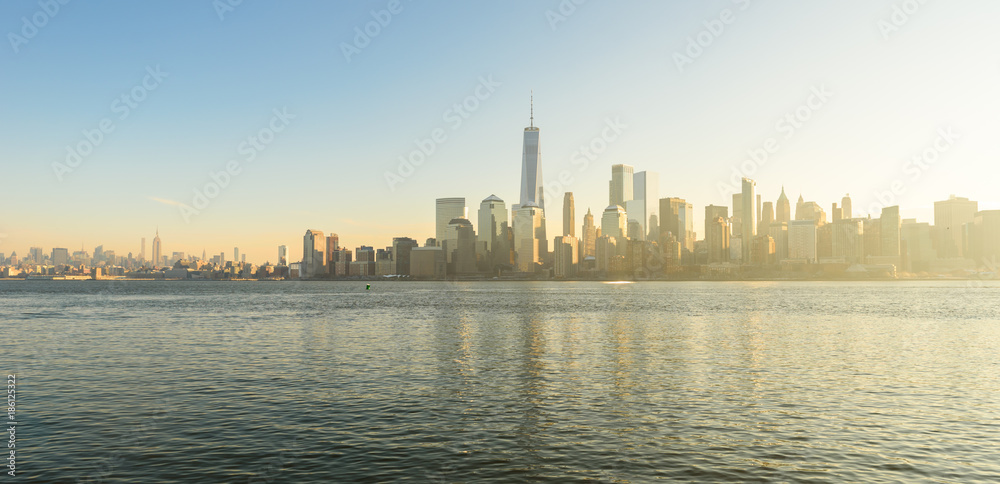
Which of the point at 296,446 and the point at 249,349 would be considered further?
the point at 249,349

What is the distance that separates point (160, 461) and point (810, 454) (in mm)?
27874

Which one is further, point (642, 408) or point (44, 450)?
point (642, 408)

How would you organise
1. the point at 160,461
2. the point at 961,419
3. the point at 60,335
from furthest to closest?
the point at 60,335, the point at 961,419, the point at 160,461

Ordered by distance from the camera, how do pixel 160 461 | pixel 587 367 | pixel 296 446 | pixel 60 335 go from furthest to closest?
pixel 60 335, pixel 587 367, pixel 296 446, pixel 160 461

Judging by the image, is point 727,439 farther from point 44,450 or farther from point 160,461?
point 44,450

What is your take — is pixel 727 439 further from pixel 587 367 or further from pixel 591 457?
pixel 587 367

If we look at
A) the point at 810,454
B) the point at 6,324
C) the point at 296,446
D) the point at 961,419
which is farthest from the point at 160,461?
the point at 6,324

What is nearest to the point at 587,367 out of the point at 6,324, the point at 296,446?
the point at 296,446

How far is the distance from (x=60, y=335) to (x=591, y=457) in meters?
79.5

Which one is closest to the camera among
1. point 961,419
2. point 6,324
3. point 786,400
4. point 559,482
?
point 559,482

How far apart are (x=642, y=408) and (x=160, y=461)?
24770 mm

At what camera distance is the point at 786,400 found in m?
38.9

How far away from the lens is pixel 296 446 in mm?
28250

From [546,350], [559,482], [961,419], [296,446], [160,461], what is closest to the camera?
[559,482]
